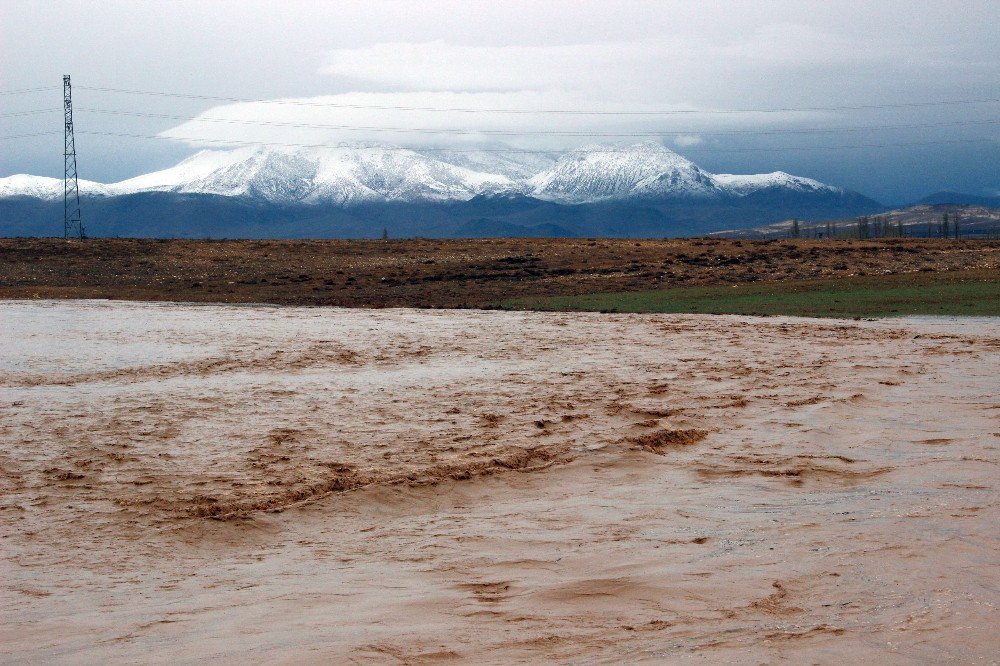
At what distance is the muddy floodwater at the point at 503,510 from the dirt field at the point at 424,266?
21875 millimetres

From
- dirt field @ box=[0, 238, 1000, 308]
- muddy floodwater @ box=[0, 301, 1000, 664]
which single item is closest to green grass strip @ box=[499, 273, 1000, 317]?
dirt field @ box=[0, 238, 1000, 308]

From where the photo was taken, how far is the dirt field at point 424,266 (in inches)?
1766

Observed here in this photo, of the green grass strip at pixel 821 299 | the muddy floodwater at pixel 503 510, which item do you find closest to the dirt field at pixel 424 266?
the green grass strip at pixel 821 299

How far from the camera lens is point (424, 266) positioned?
2126 inches

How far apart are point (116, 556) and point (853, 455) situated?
25.1 feet

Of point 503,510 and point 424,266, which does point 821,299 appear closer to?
point 424,266

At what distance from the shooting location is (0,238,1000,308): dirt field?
147 ft

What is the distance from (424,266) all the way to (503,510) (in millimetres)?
44587

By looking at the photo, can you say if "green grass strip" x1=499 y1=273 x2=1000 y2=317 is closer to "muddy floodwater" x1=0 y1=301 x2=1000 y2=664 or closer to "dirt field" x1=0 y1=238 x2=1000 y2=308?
"dirt field" x1=0 y1=238 x2=1000 y2=308

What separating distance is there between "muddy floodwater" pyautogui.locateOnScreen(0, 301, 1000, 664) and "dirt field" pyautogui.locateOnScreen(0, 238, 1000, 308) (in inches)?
861

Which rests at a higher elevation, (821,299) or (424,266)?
(424,266)

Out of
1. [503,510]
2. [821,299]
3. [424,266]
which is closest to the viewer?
[503,510]

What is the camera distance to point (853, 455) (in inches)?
463

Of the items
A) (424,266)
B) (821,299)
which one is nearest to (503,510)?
(821,299)
